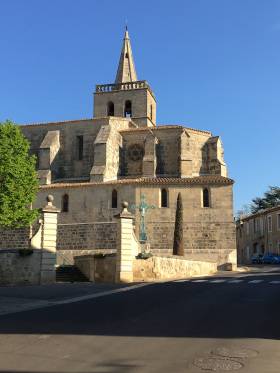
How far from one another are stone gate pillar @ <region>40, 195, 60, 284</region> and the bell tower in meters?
32.4

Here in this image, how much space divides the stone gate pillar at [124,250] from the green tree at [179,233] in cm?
1489

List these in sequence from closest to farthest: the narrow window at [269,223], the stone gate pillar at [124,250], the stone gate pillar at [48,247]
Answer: the stone gate pillar at [48,247]
the stone gate pillar at [124,250]
the narrow window at [269,223]

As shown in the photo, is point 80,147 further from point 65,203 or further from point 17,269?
point 17,269

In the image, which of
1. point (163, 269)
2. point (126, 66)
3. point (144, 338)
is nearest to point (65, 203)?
point (163, 269)

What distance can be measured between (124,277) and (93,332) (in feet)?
41.0

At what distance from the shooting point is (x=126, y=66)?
54719mm

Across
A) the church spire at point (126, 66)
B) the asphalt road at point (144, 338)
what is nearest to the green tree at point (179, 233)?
the church spire at point (126, 66)

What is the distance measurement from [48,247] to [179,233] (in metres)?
17.6

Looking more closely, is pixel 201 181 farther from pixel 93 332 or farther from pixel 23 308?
pixel 93 332

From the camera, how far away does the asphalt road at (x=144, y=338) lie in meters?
5.82

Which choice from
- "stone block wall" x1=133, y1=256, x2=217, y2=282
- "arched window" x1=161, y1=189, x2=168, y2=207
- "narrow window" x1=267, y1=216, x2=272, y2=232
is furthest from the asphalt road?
"narrow window" x1=267, y1=216, x2=272, y2=232

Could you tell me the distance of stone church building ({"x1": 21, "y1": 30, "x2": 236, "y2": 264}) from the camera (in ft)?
120

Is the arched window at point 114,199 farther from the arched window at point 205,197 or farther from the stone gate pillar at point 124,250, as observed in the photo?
the stone gate pillar at point 124,250

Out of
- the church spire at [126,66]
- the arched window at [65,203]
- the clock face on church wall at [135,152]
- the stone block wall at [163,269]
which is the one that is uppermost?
the church spire at [126,66]
